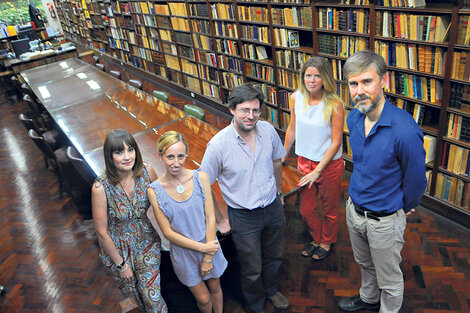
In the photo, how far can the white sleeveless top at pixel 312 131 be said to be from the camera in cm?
268

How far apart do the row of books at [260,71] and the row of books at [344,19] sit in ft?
3.97

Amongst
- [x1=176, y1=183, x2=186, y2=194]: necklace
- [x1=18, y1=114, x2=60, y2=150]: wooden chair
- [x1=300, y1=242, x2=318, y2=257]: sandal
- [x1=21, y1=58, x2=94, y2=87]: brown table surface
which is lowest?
[x1=300, y1=242, x2=318, y2=257]: sandal

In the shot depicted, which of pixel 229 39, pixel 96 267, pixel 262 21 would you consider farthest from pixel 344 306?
pixel 229 39

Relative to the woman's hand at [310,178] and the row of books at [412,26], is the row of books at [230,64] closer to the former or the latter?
the row of books at [412,26]

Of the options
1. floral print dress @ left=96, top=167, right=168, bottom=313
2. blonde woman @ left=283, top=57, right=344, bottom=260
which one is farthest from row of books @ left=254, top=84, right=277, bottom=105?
floral print dress @ left=96, top=167, right=168, bottom=313

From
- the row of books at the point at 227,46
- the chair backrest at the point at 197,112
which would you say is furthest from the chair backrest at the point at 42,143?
the row of books at the point at 227,46

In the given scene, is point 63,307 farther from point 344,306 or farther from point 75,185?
point 344,306

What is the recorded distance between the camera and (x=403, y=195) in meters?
2.05

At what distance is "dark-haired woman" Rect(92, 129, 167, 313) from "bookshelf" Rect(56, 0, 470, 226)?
259 cm

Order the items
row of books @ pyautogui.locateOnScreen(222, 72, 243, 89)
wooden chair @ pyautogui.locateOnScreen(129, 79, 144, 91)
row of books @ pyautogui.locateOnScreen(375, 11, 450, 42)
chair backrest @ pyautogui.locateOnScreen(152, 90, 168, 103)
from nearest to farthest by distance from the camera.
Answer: row of books @ pyautogui.locateOnScreen(375, 11, 450, 42), chair backrest @ pyautogui.locateOnScreen(152, 90, 168, 103), wooden chair @ pyautogui.locateOnScreen(129, 79, 144, 91), row of books @ pyautogui.locateOnScreen(222, 72, 243, 89)

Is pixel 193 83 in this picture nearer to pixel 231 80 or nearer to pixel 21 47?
pixel 231 80

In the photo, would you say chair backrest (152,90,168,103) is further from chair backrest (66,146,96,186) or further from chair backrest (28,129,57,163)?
chair backrest (66,146,96,186)

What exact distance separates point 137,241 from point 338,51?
303 cm

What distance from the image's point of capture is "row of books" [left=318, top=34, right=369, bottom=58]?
150 inches
